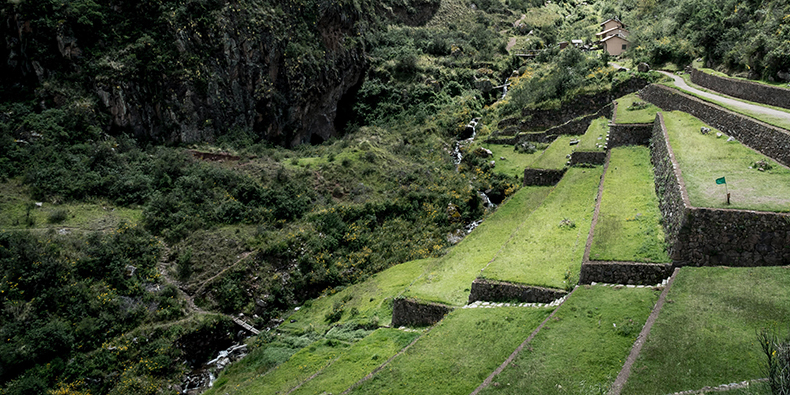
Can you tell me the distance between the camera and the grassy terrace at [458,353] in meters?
14.1

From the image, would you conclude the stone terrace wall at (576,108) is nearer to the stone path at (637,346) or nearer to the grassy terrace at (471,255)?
the grassy terrace at (471,255)

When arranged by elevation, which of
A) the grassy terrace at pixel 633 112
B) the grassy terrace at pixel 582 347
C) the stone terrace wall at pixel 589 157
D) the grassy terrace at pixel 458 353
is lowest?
the grassy terrace at pixel 458 353

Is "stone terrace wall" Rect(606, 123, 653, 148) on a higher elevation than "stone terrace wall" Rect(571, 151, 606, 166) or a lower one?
higher

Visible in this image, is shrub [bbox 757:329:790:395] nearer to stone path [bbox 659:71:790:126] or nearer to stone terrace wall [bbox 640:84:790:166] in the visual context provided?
stone terrace wall [bbox 640:84:790:166]

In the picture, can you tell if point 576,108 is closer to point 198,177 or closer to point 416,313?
point 416,313

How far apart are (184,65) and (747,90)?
129 ft

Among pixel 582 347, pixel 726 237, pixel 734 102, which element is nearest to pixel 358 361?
pixel 582 347

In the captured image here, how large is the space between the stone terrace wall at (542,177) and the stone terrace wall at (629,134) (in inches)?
139

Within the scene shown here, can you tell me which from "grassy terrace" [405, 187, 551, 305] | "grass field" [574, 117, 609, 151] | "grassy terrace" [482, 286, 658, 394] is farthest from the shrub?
"grass field" [574, 117, 609, 151]

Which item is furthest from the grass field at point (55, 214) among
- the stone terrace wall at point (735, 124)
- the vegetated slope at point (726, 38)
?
the vegetated slope at point (726, 38)

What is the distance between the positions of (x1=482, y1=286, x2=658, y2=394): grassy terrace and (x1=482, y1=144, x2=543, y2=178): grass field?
2110 cm

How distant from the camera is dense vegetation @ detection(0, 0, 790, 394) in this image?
849 inches

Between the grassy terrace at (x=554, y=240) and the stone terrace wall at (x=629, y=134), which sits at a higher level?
the stone terrace wall at (x=629, y=134)

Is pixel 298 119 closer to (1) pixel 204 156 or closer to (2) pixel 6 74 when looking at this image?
(1) pixel 204 156
